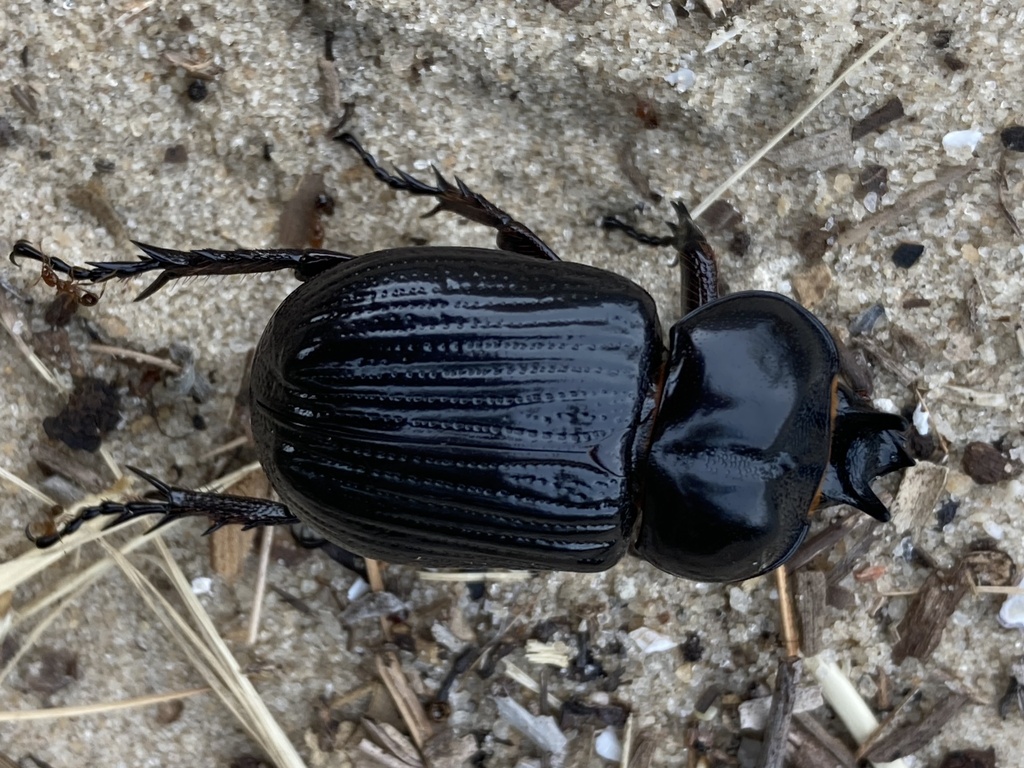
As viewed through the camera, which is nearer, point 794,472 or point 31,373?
point 794,472

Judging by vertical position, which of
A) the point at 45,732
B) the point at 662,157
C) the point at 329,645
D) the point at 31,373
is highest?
the point at 662,157

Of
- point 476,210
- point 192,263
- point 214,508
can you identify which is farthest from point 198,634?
point 476,210

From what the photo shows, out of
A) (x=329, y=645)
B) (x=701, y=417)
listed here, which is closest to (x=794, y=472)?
(x=701, y=417)

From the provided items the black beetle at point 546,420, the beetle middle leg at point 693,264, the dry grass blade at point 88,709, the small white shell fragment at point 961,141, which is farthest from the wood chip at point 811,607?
the dry grass blade at point 88,709

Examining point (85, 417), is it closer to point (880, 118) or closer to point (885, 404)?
point (885, 404)

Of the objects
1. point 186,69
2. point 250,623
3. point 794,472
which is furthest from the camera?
point 250,623

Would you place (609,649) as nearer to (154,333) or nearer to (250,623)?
(250,623)
